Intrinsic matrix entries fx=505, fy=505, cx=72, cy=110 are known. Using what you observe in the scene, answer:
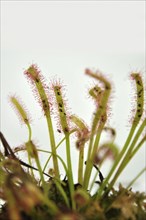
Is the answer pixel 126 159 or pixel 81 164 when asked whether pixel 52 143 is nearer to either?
pixel 81 164

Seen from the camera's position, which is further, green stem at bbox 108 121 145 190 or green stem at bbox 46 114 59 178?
green stem at bbox 46 114 59 178

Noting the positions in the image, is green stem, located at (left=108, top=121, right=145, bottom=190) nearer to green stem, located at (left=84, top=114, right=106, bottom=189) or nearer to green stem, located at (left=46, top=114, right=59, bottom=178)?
green stem, located at (left=84, top=114, right=106, bottom=189)

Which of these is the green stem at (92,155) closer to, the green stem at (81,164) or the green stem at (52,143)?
the green stem at (81,164)

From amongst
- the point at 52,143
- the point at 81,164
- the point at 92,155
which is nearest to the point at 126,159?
the point at 92,155

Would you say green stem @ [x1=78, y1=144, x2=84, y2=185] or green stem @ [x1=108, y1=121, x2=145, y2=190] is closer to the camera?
green stem @ [x1=108, y1=121, x2=145, y2=190]

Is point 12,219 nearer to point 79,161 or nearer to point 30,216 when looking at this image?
point 30,216

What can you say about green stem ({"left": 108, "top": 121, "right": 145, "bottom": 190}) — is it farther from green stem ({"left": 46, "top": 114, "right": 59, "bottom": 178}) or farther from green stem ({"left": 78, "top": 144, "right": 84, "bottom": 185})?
green stem ({"left": 46, "top": 114, "right": 59, "bottom": 178})

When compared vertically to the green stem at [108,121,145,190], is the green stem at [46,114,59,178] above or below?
above

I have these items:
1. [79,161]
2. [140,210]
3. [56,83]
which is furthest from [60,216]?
[56,83]
